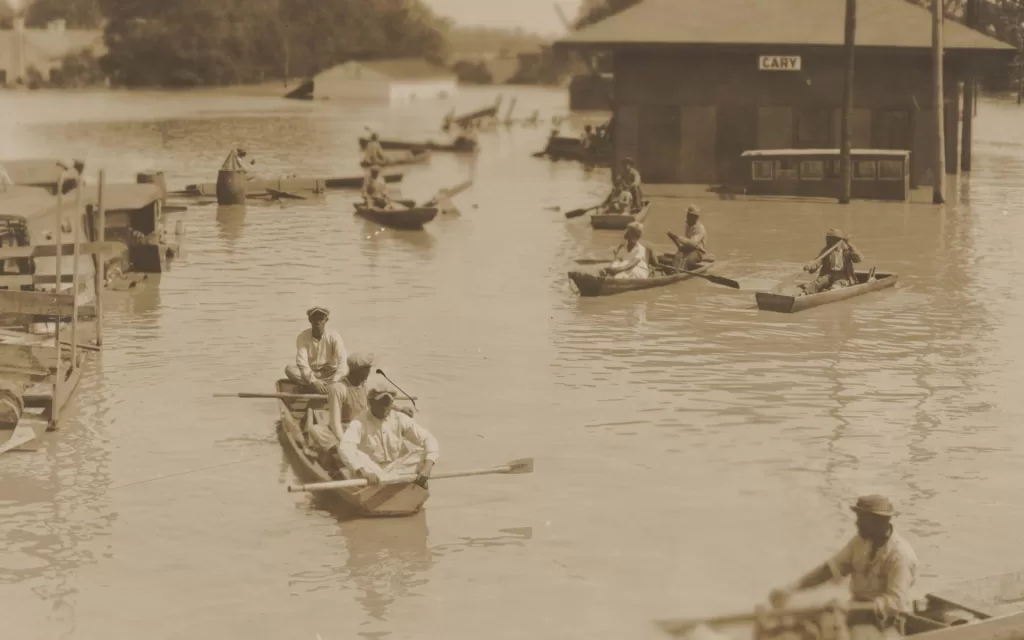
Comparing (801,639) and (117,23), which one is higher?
(117,23)

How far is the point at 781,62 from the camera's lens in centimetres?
4284

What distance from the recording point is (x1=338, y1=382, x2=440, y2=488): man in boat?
14.3m

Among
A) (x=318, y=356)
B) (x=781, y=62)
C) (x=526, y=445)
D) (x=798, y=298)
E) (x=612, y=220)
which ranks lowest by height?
(x=526, y=445)

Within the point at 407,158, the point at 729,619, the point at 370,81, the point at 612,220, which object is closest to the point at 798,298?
the point at 612,220

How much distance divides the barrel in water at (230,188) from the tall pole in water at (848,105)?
15990 mm

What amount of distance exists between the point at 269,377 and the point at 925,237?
19.0 meters

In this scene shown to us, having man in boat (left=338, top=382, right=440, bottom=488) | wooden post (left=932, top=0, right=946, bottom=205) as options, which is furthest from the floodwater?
wooden post (left=932, top=0, right=946, bottom=205)

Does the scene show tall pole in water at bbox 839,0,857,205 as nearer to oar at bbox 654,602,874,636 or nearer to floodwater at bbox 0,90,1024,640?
floodwater at bbox 0,90,1024,640

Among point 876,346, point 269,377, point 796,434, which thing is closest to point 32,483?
point 269,377

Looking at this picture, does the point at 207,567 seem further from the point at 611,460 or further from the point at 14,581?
the point at 611,460

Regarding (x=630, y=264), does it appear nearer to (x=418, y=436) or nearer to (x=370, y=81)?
(x=418, y=436)

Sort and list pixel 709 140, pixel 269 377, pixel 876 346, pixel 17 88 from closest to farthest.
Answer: pixel 269 377 < pixel 876 346 < pixel 709 140 < pixel 17 88

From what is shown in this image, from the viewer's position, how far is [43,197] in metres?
25.7

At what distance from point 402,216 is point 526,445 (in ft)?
65.0
